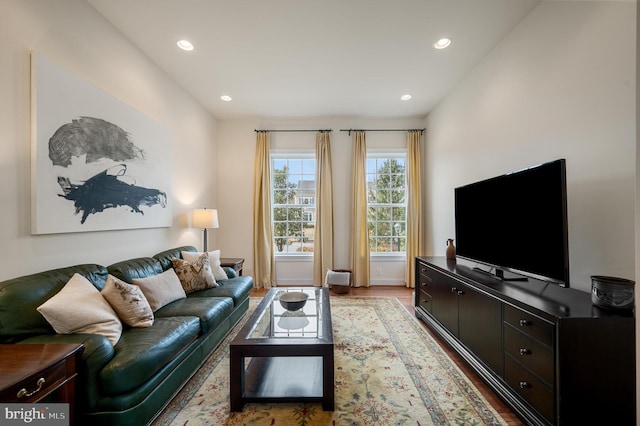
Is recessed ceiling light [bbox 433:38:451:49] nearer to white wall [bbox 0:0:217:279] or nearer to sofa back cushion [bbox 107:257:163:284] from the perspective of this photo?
white wall [bbox 0:0:217:279]

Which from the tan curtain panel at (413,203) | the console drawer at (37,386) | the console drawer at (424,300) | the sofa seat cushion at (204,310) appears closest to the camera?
the console drawer at (37,386)

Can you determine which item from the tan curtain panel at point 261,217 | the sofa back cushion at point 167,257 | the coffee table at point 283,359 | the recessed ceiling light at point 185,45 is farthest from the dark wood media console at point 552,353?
the recessed ceiling light at point 185,45

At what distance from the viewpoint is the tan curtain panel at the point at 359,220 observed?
4.69m

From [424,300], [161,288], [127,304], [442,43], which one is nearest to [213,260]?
[161,288]

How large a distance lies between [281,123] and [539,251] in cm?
422

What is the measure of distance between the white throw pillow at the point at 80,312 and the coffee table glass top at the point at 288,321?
2.96ft

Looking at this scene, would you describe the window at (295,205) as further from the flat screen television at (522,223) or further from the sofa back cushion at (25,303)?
the sofa back cushion at (25,303)

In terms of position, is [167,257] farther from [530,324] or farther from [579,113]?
[579,113]

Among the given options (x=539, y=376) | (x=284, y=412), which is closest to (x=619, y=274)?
(x=539, y=376)

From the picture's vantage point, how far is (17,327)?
1501 millimetres

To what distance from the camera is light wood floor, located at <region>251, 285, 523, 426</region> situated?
175cm

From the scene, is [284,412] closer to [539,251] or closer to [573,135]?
[539,251]

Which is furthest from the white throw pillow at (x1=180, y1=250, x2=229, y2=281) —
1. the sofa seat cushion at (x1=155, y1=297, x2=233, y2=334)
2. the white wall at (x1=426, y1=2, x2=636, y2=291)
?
the white wall at (x1=426, y1=2, x2=636, y2=291)

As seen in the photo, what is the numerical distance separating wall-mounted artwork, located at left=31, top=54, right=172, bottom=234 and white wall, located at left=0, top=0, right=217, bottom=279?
0.07m
